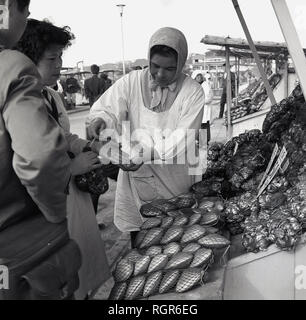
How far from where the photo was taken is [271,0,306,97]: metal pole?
155cm

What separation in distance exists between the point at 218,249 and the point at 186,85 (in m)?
1.05

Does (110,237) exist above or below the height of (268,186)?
below

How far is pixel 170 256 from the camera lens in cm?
181

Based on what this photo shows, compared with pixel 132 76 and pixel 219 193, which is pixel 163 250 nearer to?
pixel 219 193

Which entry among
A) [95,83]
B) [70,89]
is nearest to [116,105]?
[95,83]

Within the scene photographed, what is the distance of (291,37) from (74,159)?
1160 millimetres

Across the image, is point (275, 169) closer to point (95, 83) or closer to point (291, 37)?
point (291, 37)

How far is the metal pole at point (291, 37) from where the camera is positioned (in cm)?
155

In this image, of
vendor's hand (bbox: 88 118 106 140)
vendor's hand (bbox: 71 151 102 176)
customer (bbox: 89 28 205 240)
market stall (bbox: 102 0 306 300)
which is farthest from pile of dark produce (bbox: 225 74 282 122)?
vendor's hand (bbox: 71 151 102 176)

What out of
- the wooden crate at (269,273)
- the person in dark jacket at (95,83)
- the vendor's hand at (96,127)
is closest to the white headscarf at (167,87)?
the vendor's hand at (96,127)

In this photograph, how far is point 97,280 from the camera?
7.19 ft

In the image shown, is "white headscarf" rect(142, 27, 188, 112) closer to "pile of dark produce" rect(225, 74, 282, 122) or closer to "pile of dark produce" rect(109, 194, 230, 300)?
"pile of dark produce" rect(109, 194, 230, 300)

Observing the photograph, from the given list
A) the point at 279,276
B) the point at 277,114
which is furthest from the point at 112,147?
the point at 277,114

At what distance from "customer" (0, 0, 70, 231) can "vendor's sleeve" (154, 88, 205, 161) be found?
953 millimetres
